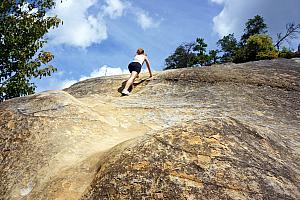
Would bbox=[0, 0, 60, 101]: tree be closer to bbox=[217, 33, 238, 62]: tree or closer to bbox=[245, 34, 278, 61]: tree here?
bbox=[245, 34, 278, 61]: tree

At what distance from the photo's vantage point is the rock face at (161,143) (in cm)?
484

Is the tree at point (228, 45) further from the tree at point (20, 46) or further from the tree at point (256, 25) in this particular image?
the tree at point (20, 46)

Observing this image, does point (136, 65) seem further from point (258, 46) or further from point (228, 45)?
point (228, 45)

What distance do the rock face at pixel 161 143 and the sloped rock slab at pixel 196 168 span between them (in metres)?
0.01

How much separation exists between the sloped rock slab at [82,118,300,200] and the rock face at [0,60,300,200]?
0.01 metres

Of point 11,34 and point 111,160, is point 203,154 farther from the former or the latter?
point 11,34

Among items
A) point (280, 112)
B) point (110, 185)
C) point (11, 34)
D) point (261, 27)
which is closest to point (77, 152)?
point (110, 185)

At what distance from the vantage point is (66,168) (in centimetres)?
621

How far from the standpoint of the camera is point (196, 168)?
496 cm

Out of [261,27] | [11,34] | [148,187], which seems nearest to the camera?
[148,187]

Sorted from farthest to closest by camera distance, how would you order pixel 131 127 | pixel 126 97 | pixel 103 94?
pixel 103 94 < pixel 126 97 < pixel 131 127

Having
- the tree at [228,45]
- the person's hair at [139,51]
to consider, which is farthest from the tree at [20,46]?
the tree at [228,45]

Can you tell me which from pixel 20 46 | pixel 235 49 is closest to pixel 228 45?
pixel 235 49

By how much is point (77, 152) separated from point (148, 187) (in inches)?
102
